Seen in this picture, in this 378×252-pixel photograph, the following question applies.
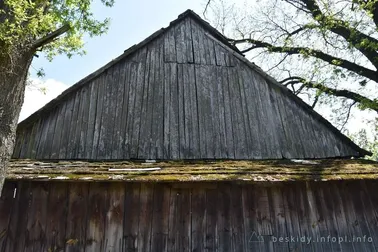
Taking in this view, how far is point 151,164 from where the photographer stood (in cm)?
616

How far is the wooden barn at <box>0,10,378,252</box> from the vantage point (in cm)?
543

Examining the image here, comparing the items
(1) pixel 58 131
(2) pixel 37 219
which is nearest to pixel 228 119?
(1) pixel 58 131

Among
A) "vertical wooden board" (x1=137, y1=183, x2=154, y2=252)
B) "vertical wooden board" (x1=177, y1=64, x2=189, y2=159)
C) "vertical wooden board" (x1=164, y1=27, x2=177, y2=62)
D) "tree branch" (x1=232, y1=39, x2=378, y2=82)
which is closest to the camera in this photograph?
"vertical wooden board" (x1=137, y1=183, x2=154, y2=252)

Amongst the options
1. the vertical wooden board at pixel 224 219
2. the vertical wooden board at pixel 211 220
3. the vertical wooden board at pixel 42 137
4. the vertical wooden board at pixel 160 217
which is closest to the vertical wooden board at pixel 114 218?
the vertical wooden board at pixel 160 217

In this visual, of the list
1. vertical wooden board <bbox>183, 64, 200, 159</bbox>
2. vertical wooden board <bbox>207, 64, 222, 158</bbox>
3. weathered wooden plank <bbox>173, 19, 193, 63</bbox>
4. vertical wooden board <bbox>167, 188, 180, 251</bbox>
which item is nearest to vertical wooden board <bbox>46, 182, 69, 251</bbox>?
vertical wooden board <bbox>167, 188, 180, 251</bbox>

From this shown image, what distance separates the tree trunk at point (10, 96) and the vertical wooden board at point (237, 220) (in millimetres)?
3865

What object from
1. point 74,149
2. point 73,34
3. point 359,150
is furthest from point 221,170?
point 73,34

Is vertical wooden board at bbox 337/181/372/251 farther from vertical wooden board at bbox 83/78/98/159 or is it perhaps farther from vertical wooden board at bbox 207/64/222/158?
vertical wooden board at bbox 83/78/98/159

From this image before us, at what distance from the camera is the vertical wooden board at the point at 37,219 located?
5.30m

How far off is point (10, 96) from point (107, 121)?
7.61 feet

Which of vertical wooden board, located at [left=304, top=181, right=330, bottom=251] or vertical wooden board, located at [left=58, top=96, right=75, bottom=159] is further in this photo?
vertical wooden board, located at [left=58, top=96, right=75, bottom=159]

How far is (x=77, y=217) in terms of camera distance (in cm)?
547

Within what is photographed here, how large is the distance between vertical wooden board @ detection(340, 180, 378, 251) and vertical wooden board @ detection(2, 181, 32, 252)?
598cm

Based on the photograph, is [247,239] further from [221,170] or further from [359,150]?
[359,150]
